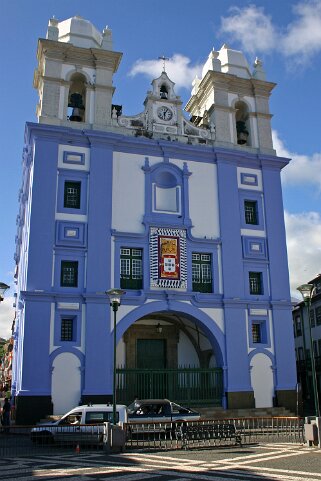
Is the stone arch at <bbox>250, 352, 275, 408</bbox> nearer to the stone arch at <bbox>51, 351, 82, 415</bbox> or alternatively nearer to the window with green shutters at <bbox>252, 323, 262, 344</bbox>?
the window with green shutters at <bbox>252, 323, 262, 344</bbox>

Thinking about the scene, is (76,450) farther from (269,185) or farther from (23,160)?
(23,160)

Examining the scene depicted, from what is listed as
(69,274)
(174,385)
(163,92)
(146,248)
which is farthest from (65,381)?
(163,92)

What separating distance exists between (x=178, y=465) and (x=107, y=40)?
23794mm

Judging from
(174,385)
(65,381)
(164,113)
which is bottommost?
(174,385)

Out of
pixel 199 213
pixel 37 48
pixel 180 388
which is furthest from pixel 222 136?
pixel 180 388

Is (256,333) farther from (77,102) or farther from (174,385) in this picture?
(77,102)

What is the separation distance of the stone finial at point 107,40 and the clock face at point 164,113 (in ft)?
14.2

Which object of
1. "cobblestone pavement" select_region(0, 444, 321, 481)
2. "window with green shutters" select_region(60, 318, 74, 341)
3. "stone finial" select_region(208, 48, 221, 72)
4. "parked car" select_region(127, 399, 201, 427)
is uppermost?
"stone finial" select_region(208, 48, 221, 72)

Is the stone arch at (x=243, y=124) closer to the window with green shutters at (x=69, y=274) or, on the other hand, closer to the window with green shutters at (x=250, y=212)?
the window with green shutters at (x=250, y=212)

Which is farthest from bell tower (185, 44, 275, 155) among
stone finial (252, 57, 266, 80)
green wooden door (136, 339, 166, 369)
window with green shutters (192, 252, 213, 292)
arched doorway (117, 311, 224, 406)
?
green wooden door (136, 339, 166, 369)

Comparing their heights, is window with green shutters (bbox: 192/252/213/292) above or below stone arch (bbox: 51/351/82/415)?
above

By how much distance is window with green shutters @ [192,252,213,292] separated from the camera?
90.4 feet

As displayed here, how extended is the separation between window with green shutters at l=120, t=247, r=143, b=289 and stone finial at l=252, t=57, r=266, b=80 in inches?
538

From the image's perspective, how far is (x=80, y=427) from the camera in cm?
1747
